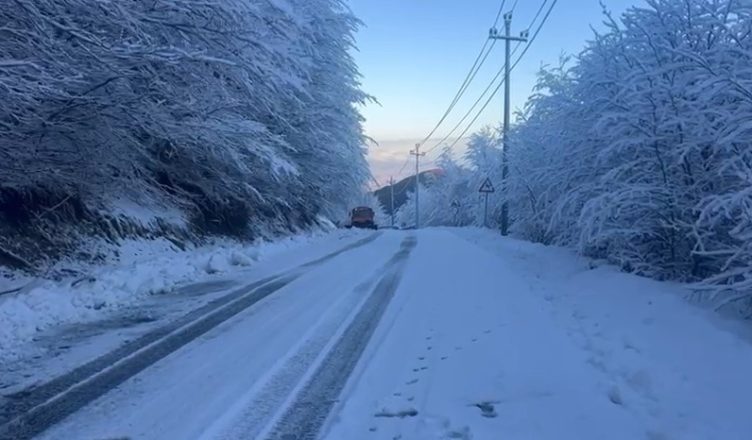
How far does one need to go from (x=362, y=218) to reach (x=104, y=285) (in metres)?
36.0


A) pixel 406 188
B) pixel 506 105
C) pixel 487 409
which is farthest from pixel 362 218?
pixel 406 188

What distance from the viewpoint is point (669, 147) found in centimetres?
884

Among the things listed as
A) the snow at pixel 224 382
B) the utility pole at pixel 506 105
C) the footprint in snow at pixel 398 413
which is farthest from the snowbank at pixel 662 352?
the utility pole at pixel 506 105

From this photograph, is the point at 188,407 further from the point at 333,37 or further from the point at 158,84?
the point at 333,37

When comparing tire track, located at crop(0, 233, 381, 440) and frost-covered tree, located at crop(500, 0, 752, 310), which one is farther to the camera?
frost-covered tree, located at crop(500, 0, 752, 310)

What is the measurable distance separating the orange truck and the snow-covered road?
35.3 meters

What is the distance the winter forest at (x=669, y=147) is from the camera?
6.67m

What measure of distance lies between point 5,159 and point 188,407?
18.6 ft

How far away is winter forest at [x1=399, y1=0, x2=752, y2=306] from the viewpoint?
6672 mm

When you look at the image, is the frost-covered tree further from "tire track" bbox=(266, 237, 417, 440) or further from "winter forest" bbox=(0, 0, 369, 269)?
"winter forest" bbox=(0, 0, 369, 269)

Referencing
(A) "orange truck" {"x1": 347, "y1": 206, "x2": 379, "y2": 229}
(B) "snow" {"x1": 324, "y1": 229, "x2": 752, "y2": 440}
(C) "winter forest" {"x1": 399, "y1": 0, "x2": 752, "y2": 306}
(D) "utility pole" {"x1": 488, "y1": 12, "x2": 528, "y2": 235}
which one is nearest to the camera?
(B) "snow" {"x1": 324, "y1": 229, "x2": 752, "y2": 440}

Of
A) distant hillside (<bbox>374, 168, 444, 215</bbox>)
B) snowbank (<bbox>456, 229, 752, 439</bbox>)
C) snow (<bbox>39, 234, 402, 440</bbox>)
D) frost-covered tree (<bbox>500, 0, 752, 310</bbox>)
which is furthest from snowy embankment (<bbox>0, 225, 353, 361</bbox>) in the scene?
distant hillside (<bbox>374, 168, 444, 215</bbox>)

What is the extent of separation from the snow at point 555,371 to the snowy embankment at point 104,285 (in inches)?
150

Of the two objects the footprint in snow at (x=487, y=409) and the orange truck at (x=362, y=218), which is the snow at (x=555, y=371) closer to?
the footprint in snow at (x=487, y=409)
